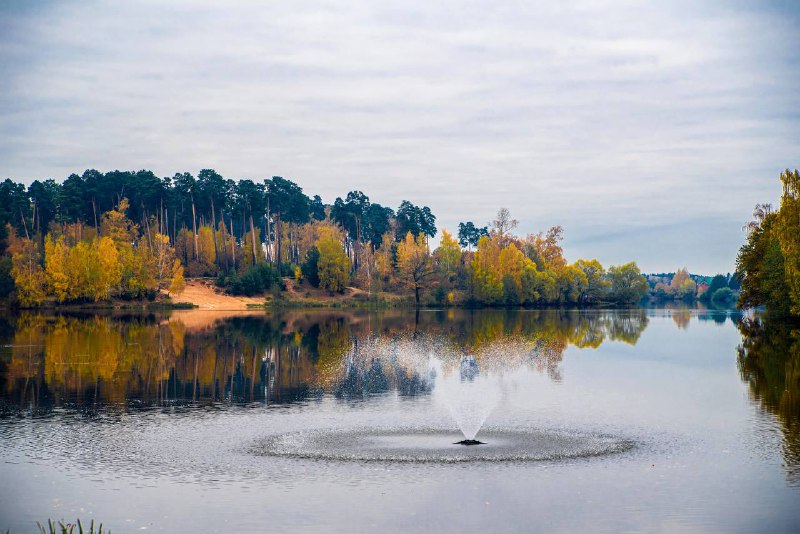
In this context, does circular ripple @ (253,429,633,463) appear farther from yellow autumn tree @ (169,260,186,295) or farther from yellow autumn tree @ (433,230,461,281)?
yellow autumn tree @ (433,230,461,281)

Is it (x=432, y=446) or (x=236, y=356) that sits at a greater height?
(x=236, y=356)

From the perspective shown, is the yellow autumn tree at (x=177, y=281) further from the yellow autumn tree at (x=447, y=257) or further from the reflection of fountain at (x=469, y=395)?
the reflection of fountain at (x=469, y=395)

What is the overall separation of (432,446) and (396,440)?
5.48 ft

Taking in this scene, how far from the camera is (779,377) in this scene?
157ft

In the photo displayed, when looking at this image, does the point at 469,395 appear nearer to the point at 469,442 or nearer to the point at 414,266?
the point at 469,442

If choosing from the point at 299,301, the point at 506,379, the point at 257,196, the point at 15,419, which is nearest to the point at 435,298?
the point at 299,301

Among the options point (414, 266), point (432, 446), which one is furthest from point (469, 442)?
point (414, 266)

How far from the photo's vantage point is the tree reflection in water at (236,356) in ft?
139

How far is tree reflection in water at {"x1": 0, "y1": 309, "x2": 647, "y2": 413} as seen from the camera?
4225 cm

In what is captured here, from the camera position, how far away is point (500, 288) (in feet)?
543

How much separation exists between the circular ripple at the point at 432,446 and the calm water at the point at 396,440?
0.11 metres

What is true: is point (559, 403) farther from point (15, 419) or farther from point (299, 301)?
point (299, 301)

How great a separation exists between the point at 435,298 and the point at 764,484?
487ft

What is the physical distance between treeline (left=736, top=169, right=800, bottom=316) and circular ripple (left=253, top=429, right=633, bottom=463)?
62.9 m
